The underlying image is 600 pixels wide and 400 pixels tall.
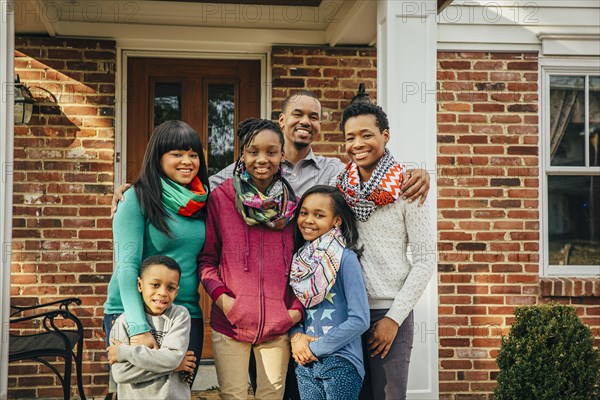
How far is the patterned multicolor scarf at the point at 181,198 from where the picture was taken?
288cm

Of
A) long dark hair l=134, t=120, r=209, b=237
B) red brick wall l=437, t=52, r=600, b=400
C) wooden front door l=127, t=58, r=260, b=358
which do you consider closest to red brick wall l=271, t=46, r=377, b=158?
→ wooden front door l=127, t=58, r=260, b=358

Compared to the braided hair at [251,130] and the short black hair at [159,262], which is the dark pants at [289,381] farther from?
the braided hair at [251,130]

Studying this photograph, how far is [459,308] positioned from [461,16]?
2.14 m

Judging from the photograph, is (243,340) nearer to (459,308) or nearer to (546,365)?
(546,365)

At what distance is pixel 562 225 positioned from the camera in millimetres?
5566

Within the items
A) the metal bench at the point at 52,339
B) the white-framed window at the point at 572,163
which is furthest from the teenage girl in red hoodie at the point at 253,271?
the white-framed window at the point at 572,163

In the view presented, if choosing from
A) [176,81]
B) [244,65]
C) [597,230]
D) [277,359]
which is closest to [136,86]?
[176,81]

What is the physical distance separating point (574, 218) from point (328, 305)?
132 inches

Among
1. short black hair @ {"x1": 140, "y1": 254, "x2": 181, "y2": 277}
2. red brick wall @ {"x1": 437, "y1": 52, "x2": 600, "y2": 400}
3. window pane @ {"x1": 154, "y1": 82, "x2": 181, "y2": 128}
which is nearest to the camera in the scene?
short black hair @ {"x1": 140, "y1": 254, "x2": 181, "y2": 277}

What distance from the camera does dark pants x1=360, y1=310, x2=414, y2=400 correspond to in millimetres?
2914

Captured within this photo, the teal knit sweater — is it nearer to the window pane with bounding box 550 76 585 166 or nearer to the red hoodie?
the red hoodie

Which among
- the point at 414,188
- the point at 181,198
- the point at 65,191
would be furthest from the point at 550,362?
the point at 65,191

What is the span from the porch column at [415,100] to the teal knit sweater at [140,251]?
142 centimetres

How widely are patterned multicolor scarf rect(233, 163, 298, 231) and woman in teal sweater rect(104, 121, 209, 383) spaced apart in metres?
0.15
